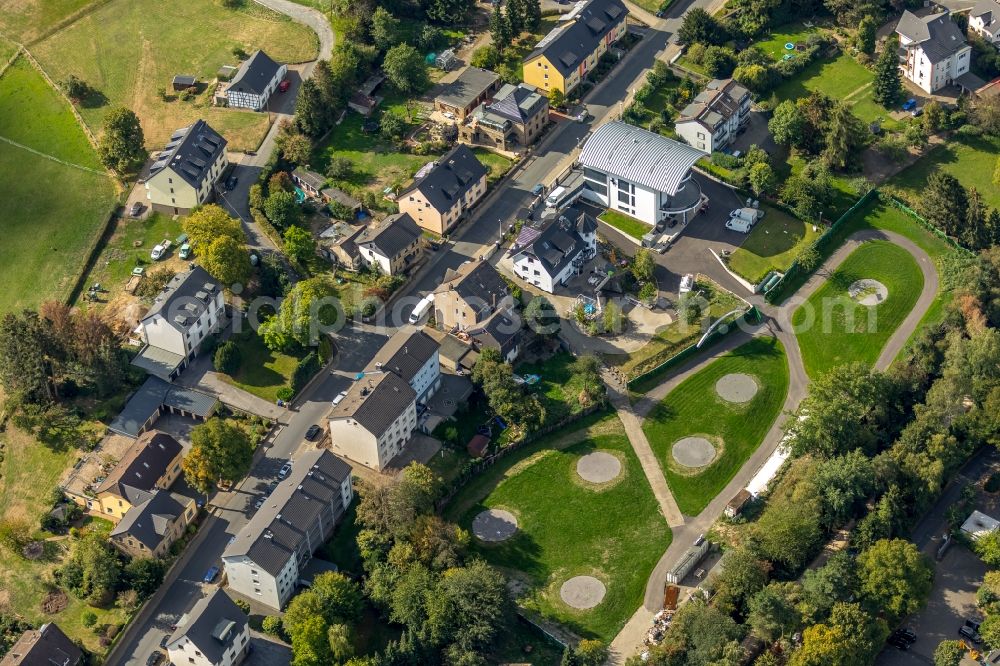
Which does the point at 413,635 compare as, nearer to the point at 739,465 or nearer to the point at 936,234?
the point at 739,465

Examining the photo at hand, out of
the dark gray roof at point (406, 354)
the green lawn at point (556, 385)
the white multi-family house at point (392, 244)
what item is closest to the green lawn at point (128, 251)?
the white multi-family house at point (392, 244)

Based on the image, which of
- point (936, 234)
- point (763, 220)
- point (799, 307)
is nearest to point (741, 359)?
point (799, 307)

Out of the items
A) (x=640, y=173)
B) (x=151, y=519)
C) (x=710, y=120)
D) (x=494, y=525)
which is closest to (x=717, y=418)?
(x=494, y=525)

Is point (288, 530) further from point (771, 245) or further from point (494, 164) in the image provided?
point (771, 245)

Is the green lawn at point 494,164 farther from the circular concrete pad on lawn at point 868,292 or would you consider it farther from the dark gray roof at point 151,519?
the dark gray roof at point 151,519

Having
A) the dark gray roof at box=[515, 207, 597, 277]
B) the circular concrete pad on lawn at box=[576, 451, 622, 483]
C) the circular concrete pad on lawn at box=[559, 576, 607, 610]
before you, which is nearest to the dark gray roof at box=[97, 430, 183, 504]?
the circular concrete pad on lawn at box=[576, 451, 622, 483]

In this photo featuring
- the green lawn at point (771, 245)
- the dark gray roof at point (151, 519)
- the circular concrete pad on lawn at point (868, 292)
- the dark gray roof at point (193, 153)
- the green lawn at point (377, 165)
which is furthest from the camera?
the green lawn at point (377, 165)

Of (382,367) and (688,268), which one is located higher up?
(688,268)
